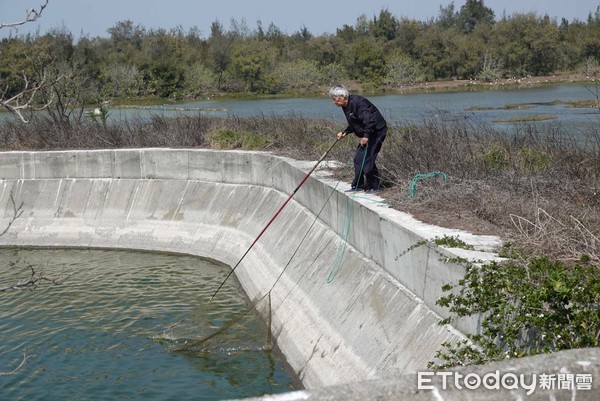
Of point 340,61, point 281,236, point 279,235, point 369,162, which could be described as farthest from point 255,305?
point 340,61

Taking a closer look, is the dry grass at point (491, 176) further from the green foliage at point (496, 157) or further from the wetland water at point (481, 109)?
the wetland water at point (481, 109)

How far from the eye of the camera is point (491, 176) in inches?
447

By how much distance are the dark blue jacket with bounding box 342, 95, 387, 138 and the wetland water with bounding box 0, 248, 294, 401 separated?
3.11m

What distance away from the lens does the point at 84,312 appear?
1379cm

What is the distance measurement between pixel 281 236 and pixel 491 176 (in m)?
4.68

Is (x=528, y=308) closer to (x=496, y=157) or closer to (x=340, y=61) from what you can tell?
(x=496, y=157)

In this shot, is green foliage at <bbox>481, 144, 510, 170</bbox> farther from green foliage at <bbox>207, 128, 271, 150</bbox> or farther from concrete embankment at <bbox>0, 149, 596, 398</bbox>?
green foliage at <bbox>207, 128, 271, 150</bbox>

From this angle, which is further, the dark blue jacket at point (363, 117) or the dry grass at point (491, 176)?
the dark blue jacket at point (363, 117)

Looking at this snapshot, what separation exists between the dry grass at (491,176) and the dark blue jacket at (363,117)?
716mm

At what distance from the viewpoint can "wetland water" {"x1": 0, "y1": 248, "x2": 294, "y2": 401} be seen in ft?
34.7

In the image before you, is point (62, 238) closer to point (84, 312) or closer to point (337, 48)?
point (84, 312)

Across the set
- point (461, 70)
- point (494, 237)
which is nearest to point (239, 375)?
point (494, 237)

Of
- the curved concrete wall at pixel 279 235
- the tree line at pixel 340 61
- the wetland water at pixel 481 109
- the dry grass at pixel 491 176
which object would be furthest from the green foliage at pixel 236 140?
the tree line at pixel 340 61

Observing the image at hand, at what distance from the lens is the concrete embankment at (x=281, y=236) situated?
360 inches
